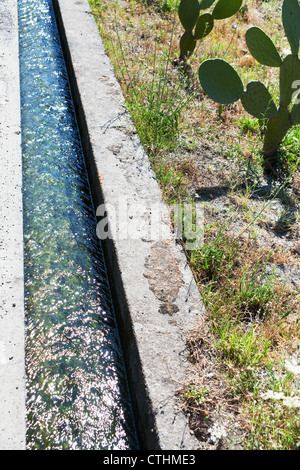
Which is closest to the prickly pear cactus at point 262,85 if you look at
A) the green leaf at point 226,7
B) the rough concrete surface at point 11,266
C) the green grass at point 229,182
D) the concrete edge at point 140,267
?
the green grass at point 229,182

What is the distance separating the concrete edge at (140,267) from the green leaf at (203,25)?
983mm

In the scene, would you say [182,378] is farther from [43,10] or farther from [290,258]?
[43,10]

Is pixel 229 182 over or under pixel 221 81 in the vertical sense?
under

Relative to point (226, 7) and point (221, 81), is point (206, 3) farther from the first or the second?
point (221, 81)

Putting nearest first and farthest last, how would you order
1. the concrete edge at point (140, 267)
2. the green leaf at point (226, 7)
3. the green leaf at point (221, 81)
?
the concrete edge at point (140, 267) < the green leaf at point (221, 81) < the green leaf at point (226, 7)

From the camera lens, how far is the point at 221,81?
3.30 m

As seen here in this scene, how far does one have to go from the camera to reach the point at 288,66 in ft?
10.4

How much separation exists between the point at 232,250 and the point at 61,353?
105 cm

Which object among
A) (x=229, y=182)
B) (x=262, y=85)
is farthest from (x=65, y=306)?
(x=262, y=85)

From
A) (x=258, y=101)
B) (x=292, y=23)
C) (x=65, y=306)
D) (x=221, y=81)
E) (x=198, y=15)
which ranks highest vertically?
(x=292, y=23)

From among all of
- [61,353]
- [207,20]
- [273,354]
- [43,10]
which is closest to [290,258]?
[273,354]

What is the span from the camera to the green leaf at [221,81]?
3.26 metres

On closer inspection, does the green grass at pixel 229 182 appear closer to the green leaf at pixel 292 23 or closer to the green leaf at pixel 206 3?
the green leaf at pixel 206 3

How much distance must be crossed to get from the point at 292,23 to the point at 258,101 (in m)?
0.50
